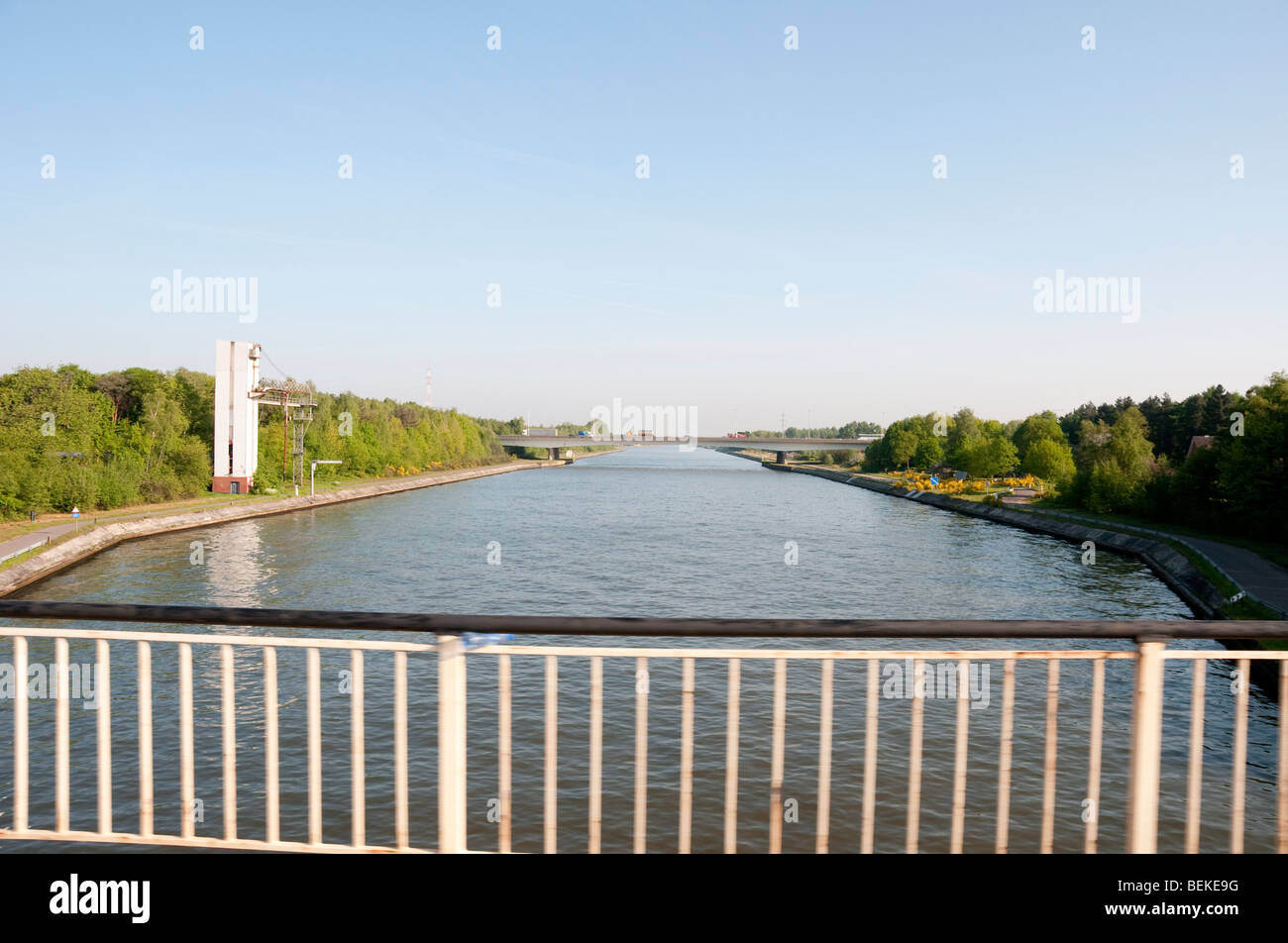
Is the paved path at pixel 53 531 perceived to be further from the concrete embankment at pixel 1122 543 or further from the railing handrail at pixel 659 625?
the concrete embankment at pixel 1122 543

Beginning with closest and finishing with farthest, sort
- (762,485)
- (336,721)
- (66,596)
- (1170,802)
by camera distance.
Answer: (1170,802)
(336,721)
(66,596)
(762,485)

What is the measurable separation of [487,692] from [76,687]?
9.08 meters

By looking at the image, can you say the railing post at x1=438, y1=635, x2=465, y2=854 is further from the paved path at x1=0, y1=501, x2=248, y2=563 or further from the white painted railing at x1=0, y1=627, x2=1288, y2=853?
the paved path at x1=0, y1=501, x2=248, y2=563

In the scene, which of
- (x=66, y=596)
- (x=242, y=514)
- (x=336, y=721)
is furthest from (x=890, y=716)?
(x=242, y=514)

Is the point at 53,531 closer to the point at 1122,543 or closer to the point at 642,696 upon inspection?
the point at 642,696

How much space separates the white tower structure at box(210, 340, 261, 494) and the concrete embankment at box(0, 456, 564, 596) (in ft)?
13.6

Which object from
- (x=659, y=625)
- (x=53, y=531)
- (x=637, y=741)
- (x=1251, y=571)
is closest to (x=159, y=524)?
(x=53, y=531)

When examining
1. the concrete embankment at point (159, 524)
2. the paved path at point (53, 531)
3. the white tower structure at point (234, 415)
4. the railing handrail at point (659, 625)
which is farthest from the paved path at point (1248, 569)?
the white tower structure at point (234, 415)

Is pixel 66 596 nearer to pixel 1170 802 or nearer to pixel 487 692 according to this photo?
pixel 487 692

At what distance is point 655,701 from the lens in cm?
1515

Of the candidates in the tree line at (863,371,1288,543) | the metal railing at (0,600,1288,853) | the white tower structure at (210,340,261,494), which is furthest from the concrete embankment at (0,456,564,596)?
the tree line at (863,371,1288,543)

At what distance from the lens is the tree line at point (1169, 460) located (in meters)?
33.3

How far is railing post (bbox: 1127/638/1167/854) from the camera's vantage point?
10.1 ft
